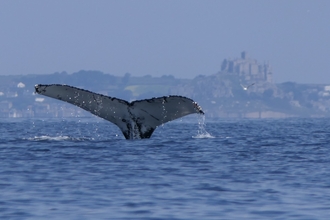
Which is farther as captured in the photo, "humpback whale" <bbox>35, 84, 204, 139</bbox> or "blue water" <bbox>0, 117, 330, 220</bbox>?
"humpback whale" <bbox>35, 84, 204, 139</bbox>

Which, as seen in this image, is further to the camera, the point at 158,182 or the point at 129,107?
the point at 129,107

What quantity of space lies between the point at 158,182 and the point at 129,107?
14.9ft

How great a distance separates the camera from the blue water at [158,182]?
45.2 feet

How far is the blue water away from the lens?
1378 centimetres

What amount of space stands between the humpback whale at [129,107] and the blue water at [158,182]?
0.79 m

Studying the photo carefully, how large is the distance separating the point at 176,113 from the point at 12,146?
627 centimetres

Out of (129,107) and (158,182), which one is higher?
(129,107)

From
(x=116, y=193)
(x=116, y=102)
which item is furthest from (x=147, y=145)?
(x=116, y=193)

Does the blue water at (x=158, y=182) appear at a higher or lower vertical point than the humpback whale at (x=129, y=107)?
lower

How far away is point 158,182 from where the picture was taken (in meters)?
16.7

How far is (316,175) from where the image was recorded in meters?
18.1

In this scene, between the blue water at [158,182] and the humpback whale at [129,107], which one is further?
the humpback whale at [129,107]

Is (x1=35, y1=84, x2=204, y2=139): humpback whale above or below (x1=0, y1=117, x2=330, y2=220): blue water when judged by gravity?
above

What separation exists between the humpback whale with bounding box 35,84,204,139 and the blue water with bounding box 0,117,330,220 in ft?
2.59
